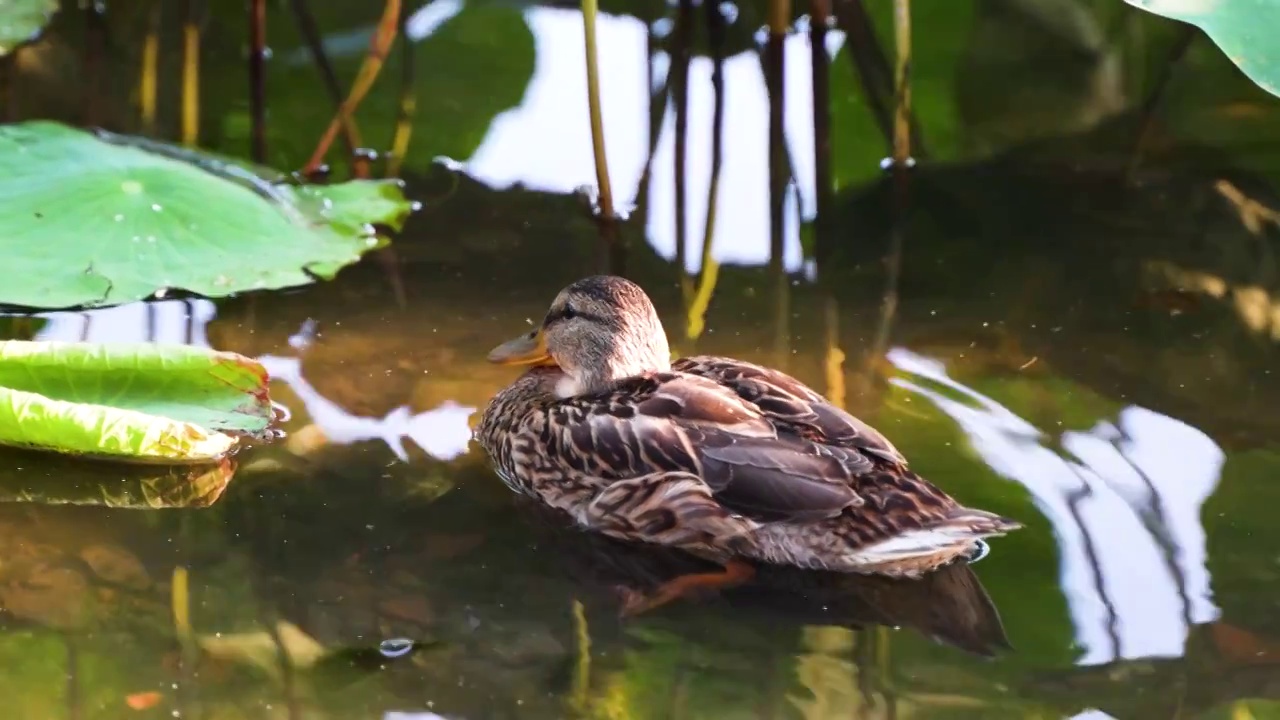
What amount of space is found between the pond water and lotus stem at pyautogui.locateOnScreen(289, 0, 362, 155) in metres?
0.07

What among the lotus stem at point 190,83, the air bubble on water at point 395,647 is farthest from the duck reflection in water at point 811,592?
the lotus stem at point 190,83

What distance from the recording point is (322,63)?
725 centimetres

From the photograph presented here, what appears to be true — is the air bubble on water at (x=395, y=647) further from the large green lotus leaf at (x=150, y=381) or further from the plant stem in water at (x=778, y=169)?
the plant stem in water at (x=778, y=169)

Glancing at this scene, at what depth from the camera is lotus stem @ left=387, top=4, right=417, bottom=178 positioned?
6.68 m

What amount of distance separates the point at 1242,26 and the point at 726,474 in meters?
1.89

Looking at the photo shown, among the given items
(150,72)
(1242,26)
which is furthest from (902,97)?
(150,72)

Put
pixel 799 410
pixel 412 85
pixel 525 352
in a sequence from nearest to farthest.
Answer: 1. pixel 799 410
2. pixel 525 352
3. pixel 412 85

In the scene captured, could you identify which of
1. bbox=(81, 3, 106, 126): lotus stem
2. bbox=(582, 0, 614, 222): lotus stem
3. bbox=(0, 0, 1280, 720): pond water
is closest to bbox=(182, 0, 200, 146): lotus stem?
bbox=(0, 0, 1280, 720): pond water

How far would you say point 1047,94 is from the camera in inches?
294

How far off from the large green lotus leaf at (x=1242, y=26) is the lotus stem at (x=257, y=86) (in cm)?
356

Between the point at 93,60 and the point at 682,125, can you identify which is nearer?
the point at 682,125

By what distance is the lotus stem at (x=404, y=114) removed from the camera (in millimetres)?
6684

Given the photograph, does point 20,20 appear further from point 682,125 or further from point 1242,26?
point 1242,26

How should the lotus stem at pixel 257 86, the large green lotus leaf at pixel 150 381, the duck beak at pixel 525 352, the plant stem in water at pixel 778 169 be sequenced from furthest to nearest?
1. the lotus stem at pixel 257 86
2. the plant stem in water at pixel 778 169
3. the duck beak at pixel 525 352
4. the large green lotus leaf at pixel 150 381
